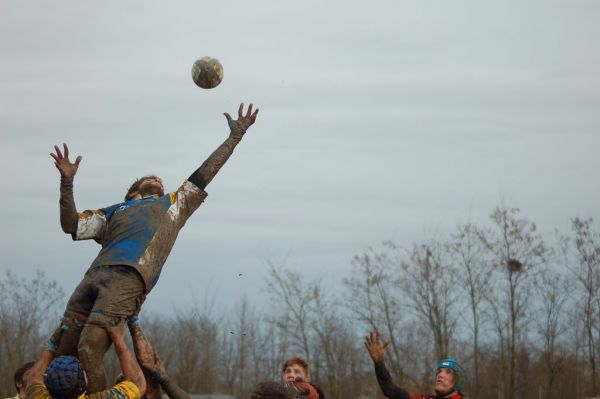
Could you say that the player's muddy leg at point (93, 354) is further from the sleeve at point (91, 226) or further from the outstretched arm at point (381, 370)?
the outstretched arm at point (381, 370)

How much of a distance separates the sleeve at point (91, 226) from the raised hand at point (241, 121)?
148cm

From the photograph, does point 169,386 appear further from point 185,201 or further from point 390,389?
point 390,389

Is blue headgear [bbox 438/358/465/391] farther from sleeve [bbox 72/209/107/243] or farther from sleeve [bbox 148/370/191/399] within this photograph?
sleeve [bbox 72/209/107/243]

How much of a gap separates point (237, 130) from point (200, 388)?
125ft

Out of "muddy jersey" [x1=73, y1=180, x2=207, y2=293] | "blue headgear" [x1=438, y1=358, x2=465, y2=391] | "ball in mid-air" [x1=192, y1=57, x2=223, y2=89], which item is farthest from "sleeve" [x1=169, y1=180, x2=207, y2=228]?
"blue headgear" [x1=438, y1=358, x2=465, y2=391]

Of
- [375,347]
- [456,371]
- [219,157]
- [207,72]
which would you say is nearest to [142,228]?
[219,157]

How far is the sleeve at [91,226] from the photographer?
25.0 ft

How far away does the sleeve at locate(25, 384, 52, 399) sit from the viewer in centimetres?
577

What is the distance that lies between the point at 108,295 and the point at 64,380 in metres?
1.73

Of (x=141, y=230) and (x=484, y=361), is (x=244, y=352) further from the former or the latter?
(x=141, y=230)

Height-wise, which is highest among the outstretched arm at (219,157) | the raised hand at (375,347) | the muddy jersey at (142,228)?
the outstretched arm at (219,157)

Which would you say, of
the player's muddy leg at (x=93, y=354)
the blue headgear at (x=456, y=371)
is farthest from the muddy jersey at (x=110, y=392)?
the blue headgear at (x=456, y=371)

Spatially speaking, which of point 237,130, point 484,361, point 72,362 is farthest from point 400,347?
point 72,362

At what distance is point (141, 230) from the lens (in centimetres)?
746
